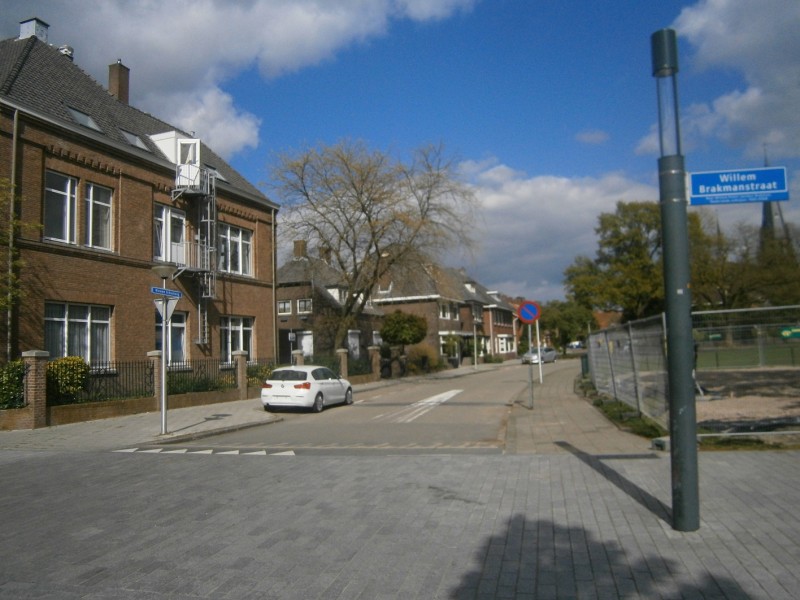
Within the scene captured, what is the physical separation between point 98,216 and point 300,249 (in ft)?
37.9

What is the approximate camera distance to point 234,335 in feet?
93.5

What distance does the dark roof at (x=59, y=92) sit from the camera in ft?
64.5

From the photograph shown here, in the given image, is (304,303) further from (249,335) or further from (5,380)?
(5,380)

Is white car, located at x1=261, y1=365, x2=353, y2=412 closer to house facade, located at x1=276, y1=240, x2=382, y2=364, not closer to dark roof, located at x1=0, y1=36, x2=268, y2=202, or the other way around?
dark roof, located at x1=0, y1=36, x2=268, y2=202

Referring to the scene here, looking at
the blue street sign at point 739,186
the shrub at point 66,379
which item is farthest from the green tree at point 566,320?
the blue street sign at point 739,186

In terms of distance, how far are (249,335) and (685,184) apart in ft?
83.7

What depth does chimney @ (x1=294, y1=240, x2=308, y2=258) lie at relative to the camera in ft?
104

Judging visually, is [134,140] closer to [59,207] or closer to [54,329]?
[59,207]

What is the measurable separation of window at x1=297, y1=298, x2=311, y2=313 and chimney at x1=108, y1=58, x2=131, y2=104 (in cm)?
1637

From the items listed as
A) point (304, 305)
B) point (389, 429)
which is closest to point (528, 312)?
point (389, 429)

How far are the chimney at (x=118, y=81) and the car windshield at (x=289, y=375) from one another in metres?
15.3

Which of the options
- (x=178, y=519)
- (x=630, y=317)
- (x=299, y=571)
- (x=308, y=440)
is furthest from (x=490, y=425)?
(x=630, y=317)

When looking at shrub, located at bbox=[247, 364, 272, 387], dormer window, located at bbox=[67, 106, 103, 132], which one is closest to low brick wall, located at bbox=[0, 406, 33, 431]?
dormer window, located at bbox=[67, 106, 103, 132]

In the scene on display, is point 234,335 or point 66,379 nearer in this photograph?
point 66,379
